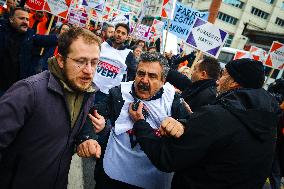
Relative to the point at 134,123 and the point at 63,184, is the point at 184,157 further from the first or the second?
the point at 63,184

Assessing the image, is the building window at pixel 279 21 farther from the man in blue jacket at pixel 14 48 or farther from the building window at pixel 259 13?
the man in blue jacket at pixel 14 48

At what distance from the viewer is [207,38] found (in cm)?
722

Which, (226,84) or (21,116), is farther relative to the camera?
(226,84)

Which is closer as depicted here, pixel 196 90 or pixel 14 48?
pixel 196 90

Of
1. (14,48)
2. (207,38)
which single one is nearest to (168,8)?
(207,38)

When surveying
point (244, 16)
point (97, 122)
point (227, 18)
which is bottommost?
point (97, 122)

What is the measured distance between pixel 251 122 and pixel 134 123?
91 centimetres

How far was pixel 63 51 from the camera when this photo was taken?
2.13 m

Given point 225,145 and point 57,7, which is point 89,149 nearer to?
point 225,145

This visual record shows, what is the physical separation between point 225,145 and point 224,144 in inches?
0.6

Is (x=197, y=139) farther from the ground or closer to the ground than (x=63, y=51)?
closer to the ground

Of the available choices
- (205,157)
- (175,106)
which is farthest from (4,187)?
(175,106)

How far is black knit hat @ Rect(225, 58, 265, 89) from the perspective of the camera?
7.89 ft

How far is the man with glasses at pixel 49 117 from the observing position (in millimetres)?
1841
